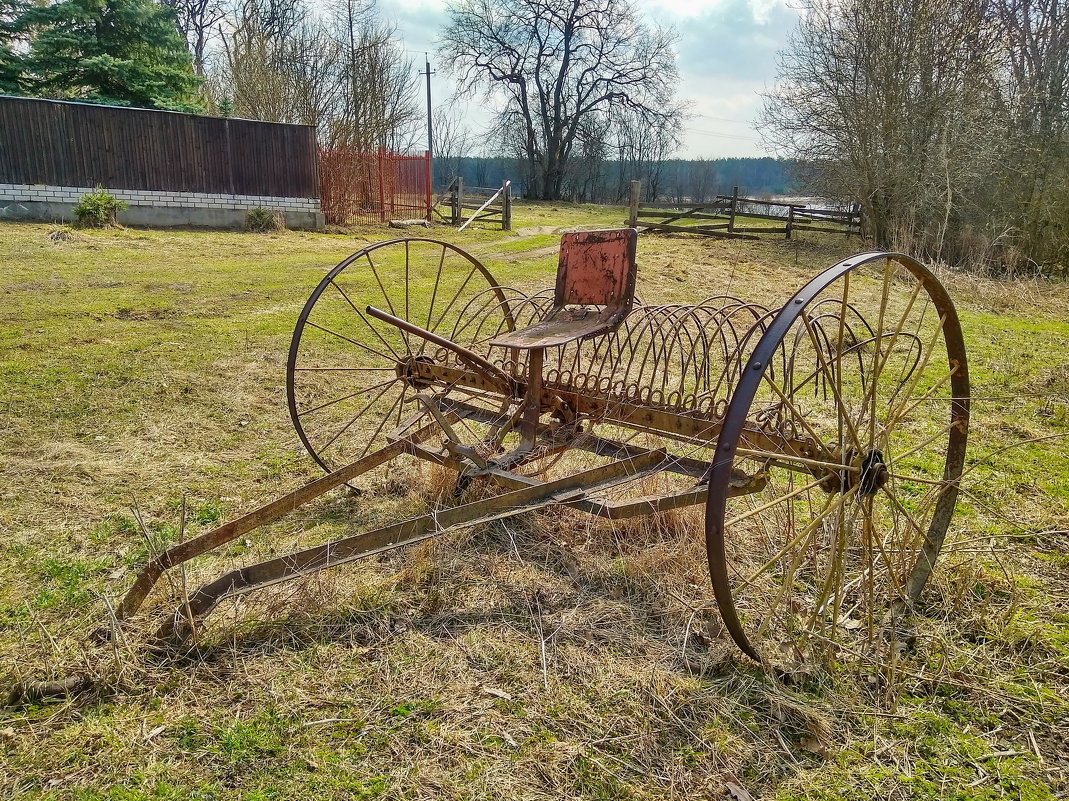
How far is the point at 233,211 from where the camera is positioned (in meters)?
14.1

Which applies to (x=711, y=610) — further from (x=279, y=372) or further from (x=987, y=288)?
(x=987, y=288)

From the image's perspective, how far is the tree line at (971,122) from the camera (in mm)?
12328

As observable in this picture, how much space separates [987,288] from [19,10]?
71.3 feet

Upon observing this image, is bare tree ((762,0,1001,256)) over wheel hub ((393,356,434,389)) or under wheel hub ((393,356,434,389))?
over

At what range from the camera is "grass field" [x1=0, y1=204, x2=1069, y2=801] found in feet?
6.31

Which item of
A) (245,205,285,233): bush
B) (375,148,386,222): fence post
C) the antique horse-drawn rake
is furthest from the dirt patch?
(375,148,386,222): fence post

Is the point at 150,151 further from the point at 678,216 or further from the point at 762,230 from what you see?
the point at 762,230

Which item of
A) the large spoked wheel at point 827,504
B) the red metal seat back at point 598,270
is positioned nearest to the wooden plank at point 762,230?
the large spoked wheel at point 827,504

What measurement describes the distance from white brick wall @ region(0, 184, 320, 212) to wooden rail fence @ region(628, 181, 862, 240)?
8286 millimetres

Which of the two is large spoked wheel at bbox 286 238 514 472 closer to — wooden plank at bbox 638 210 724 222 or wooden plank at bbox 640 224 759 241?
wooden plank at bbox 640 224 759 241

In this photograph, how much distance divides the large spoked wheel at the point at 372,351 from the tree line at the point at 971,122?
9.23 m

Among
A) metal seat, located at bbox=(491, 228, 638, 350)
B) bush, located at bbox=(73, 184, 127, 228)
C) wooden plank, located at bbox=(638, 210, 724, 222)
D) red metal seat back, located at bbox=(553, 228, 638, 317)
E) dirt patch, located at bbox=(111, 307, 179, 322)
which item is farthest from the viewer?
wooden plank, located at bbox=(638, 210, 724, 222)

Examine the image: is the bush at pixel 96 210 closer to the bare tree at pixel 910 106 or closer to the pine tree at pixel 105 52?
the pine tree at pixel 105 52

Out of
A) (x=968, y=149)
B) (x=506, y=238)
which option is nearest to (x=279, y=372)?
(x=506, y=238)
